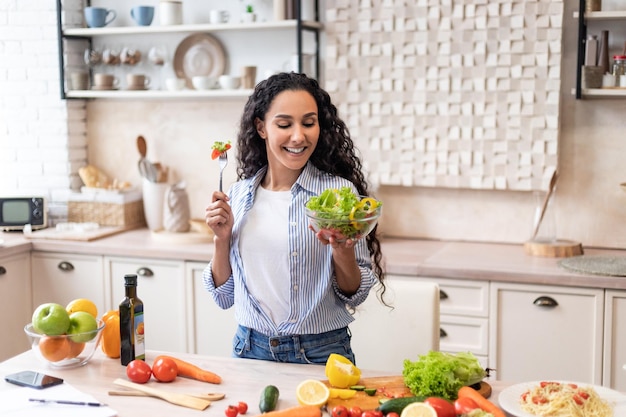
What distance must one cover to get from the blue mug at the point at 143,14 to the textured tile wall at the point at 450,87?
945 millimetres

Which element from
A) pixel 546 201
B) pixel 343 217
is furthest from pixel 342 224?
pixel 546 201

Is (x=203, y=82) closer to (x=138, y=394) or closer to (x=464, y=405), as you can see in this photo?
(x=138, y=394)

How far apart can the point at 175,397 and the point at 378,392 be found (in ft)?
1.55

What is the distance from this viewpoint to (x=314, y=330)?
226 cm

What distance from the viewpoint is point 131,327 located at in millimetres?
2199

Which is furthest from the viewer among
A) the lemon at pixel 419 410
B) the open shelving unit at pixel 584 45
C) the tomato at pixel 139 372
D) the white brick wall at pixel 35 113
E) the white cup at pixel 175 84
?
the white brick wall at pixel 35 113

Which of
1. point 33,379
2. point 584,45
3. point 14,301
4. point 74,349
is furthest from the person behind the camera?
point 14,301

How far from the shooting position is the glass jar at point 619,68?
350cm

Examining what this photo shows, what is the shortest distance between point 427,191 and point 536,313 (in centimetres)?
96

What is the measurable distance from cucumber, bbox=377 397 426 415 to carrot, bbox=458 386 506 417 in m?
0.10

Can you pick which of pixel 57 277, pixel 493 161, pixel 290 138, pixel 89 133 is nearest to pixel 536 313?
pixel 493 161

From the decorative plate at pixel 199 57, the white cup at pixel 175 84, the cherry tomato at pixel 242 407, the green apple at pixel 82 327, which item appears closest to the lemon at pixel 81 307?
the green apple at pixel 82 327

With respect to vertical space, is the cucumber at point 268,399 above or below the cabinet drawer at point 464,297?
above

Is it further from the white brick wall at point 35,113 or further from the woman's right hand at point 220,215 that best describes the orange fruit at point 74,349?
the white brick wall at point 35,113
